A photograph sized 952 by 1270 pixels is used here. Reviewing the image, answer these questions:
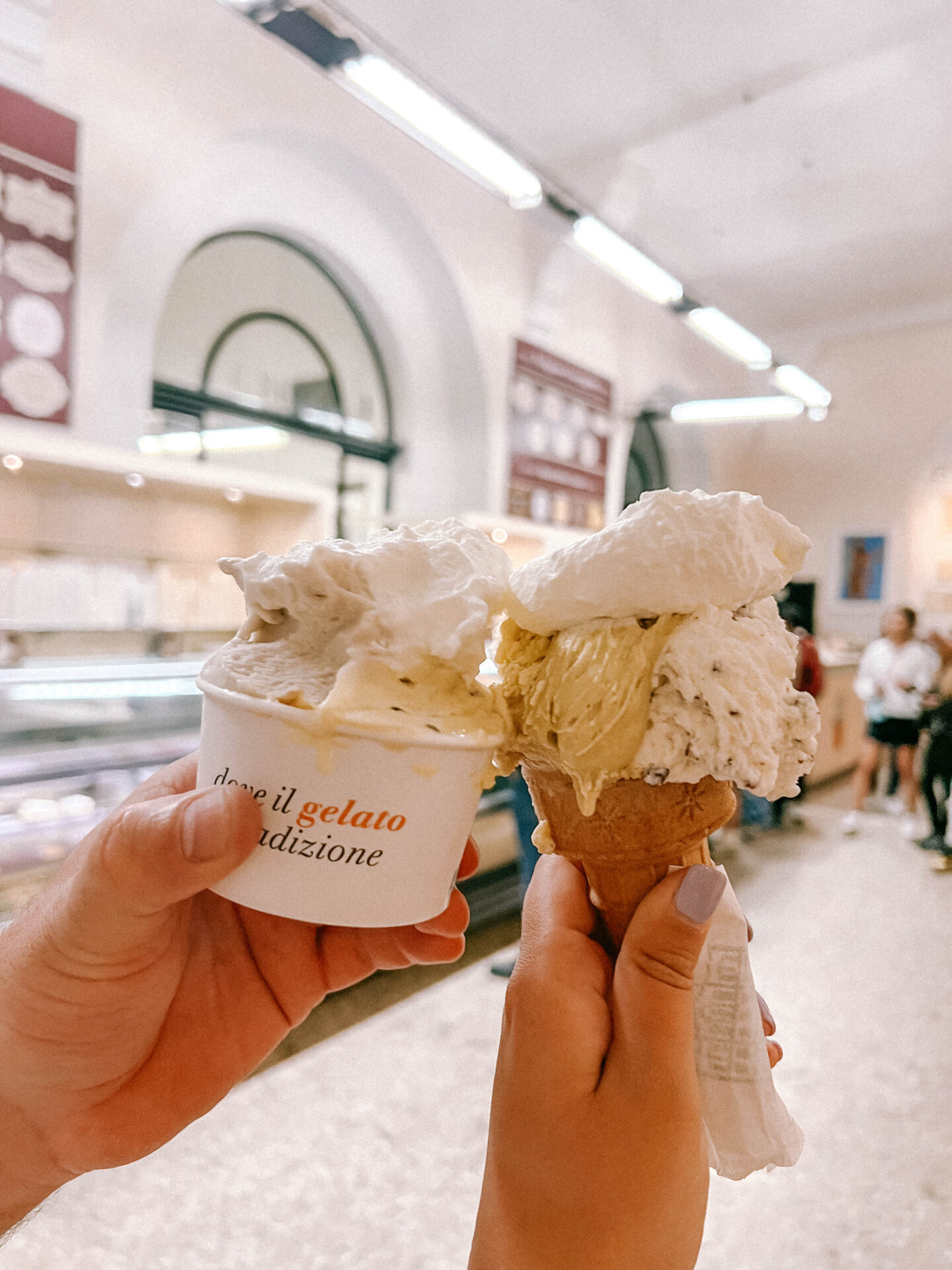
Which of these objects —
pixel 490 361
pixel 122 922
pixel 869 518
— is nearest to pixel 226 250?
pixel 490 361

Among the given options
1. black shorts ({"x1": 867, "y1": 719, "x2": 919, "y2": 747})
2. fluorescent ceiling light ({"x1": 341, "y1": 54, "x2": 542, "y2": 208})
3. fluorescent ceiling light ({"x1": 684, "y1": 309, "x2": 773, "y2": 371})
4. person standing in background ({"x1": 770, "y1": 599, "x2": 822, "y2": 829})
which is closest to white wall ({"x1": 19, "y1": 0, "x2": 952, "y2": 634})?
fluorescent ceiling light ({"x1": 341, "y1": 54, "x2": 542, "y2": 208})

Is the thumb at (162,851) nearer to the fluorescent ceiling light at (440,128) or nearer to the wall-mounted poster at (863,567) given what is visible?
the fluorescent ceiling light at (440,128)

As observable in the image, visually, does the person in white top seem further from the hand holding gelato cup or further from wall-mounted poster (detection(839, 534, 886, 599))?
the hand holding gelato cup

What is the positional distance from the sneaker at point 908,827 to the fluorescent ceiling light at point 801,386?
3.62m

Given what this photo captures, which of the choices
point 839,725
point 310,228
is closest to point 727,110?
point 310,228

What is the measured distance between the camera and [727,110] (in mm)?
5434

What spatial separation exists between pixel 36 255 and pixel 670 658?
3.75 meters

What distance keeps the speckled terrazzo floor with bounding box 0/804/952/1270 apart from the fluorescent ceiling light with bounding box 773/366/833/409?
4.81 m

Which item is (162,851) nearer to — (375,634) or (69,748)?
(375,634)

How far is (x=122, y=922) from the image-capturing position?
0.99 meters

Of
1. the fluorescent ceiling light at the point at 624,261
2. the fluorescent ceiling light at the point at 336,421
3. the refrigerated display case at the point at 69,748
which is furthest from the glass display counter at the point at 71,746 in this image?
the fluorescent ceiling light at the point at 624,261

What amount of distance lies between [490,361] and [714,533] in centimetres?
571

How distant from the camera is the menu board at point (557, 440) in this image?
21.7 feet

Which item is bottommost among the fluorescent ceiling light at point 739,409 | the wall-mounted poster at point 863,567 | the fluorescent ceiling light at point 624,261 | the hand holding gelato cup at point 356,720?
the hand holding gelato cup at point 356,720
